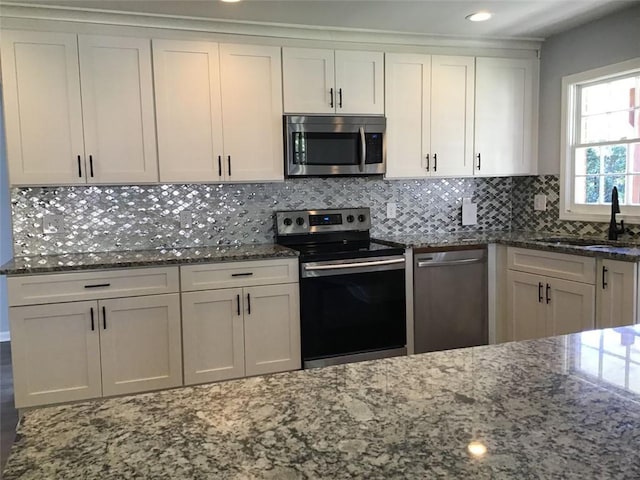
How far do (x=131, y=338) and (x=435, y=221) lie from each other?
7.99ft

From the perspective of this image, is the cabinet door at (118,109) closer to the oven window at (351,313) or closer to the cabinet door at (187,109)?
the cabinet door at (187,109)

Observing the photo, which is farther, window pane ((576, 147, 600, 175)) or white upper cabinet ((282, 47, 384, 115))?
window pane ((576, 147, 600, 175))

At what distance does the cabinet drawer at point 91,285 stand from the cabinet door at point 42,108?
2.00 feet

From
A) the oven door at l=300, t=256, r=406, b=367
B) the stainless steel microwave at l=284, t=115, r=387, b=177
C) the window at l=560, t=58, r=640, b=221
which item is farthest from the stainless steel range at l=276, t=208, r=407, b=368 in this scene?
the window at l=560, t=58, r=640, b=221

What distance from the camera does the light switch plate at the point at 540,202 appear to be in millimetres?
4008

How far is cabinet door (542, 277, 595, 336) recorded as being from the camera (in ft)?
9.77

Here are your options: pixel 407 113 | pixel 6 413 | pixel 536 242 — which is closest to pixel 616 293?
pixel 536 242

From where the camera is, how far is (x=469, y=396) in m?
0.97

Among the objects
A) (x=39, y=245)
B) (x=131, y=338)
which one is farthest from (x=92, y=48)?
(x=131, y=338)

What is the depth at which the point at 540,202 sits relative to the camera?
4043 millimetres

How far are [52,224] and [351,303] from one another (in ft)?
6.36

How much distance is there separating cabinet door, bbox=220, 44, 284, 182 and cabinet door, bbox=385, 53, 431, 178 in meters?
0.79

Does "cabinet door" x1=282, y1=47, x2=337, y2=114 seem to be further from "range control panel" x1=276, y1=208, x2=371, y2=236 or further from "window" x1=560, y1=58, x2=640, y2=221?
"window" x1=560, y1=58, x2=640, y2=221

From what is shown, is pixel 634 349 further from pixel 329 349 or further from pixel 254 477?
pixel 329 349
